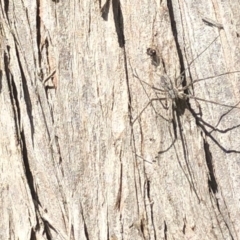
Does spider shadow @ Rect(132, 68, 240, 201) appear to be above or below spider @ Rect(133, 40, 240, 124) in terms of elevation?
below

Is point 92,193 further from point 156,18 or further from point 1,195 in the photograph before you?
point 156,18

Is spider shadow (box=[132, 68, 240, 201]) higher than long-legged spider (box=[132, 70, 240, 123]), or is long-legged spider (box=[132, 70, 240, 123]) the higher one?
long-legged spider (box=[132, 70, 240, 123])

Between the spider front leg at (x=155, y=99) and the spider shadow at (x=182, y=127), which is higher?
the spider front leg at (x=155, y=99)

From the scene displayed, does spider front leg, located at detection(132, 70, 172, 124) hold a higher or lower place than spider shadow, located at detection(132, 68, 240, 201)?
higher

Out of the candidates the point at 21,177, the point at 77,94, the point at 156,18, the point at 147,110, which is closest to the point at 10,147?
the point at 21,177

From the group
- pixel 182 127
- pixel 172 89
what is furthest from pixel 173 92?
pixel 182 127

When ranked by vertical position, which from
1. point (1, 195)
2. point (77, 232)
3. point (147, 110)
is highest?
point (147, 110)

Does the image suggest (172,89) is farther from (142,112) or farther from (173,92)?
(142,112)

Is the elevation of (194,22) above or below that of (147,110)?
above
